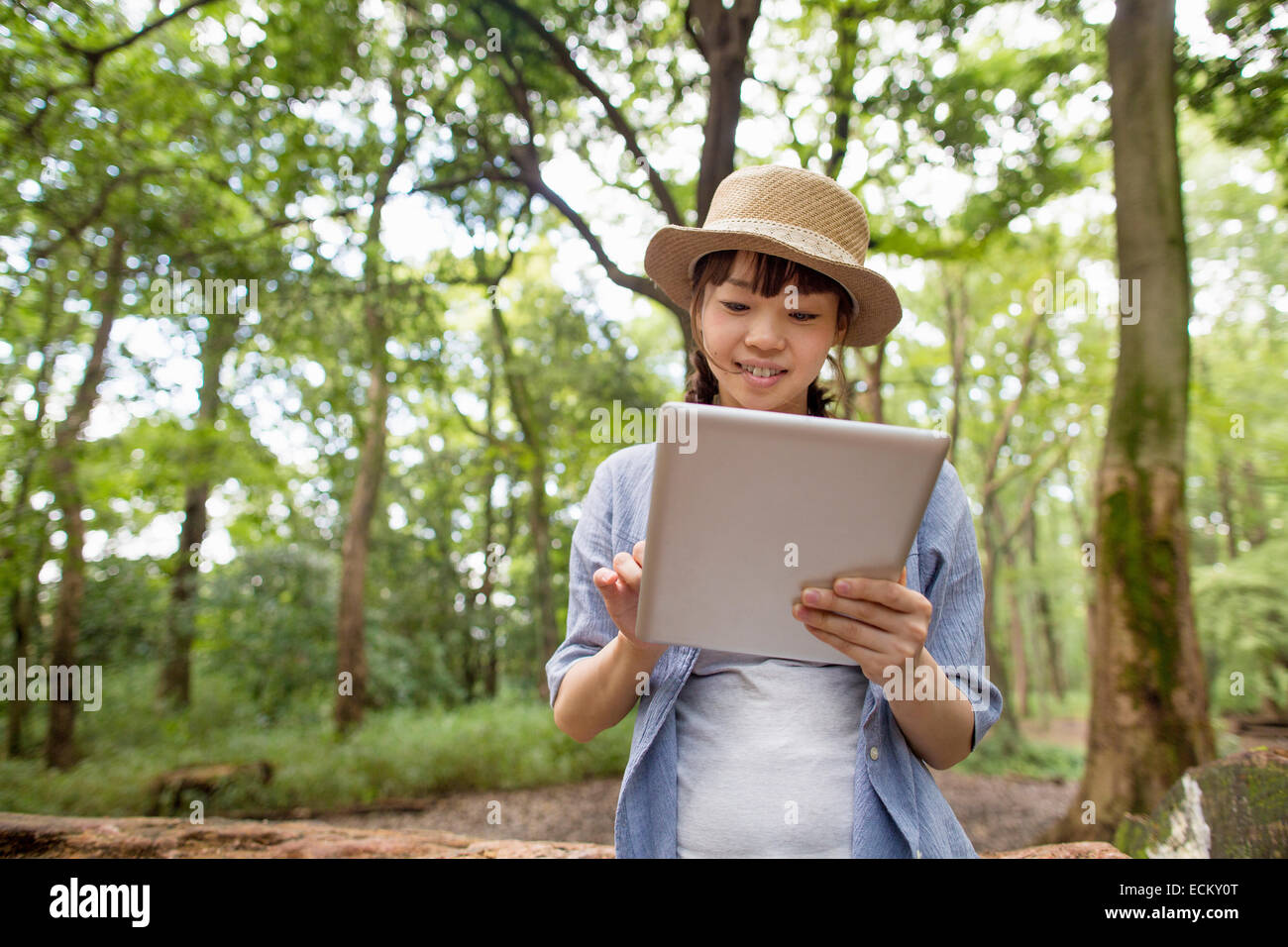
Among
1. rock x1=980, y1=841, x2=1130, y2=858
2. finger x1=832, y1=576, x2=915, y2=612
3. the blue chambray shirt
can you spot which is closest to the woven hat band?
the blue chambray shirt

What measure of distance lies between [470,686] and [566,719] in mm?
13008

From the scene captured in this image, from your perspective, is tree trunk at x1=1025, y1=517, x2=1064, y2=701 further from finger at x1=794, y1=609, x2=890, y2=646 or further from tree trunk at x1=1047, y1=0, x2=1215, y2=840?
finger at x1=794, y1=609, x2=890, y2=646

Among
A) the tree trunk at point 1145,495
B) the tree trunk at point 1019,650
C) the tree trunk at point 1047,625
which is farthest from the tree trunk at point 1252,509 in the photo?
the tree trunk at point 1145,495

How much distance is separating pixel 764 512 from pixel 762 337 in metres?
0.51

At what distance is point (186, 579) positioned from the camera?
10133 mm

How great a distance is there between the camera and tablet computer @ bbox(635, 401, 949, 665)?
984 millimetres

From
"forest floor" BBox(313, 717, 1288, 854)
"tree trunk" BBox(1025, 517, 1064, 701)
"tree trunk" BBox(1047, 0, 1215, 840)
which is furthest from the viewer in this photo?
"tree trunk" BBox(1025, 517, 1064, 701)

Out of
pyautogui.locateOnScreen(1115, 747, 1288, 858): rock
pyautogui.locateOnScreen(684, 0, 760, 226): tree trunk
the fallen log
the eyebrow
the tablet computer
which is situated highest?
pyautogui.locateOnScreen(684, 0, 760, 226): tree trunk

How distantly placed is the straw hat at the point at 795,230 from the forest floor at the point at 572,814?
5364 mm

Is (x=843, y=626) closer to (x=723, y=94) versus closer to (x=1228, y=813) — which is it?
(x=1228, y=813)

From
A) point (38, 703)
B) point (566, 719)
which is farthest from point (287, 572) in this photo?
point (566, 719)

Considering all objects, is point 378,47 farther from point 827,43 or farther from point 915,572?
point 915,572

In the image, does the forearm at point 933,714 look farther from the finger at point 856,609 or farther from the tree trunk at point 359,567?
the tree trunk at point 359,567
